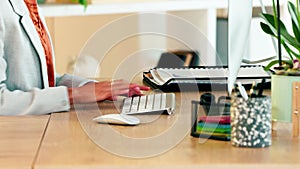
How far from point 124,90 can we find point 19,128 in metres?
0.45

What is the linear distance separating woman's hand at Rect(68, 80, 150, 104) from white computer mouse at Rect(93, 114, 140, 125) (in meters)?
0.27

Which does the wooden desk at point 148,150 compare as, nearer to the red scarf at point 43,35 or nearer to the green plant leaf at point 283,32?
the green plant leaf at point 283,32

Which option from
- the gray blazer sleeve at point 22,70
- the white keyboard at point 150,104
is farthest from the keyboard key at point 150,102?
the gray blazer sleeve at point 22,70

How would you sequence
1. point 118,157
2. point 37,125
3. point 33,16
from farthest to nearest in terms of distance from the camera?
point 33,16 < point 37,125 < point 118,157

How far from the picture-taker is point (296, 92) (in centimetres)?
167

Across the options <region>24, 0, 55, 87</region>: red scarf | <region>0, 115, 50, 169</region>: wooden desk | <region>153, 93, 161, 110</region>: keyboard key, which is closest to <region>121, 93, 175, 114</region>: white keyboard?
<region>153, 93, 161, 110</region>: keyboard key

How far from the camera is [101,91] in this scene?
6.93 ft

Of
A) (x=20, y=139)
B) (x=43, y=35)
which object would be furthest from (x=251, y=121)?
(x=43, y=35)

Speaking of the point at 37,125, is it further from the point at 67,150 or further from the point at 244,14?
the point at 244,14

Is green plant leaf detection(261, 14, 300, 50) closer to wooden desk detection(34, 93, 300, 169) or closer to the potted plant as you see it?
the potted plant

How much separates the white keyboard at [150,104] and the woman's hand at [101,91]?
33 mm

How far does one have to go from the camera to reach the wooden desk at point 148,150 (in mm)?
1404

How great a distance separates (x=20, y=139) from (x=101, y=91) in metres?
0.52

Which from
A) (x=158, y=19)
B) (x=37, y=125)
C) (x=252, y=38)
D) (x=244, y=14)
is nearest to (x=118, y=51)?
(x=158, y=19)
